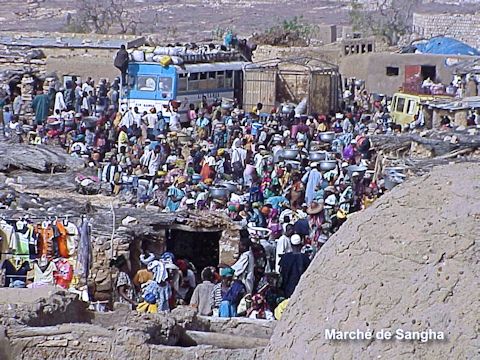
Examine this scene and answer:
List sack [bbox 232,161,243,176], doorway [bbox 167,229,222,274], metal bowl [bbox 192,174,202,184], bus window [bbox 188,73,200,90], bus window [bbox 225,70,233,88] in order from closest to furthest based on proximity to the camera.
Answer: doorway [bbox 167,229,222,274]
metal bowl [bbox 192,174,202,184]
sack [bbox 232,161,243,176]
bus window [bbox 188,73,200,90]
bus window [bbox 225,70,233,88]

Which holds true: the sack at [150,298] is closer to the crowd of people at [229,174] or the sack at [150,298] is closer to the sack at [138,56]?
the crowd of people at [229,174]

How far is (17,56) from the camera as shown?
2814cm

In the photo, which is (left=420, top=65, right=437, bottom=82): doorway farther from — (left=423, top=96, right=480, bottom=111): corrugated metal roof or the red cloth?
the red cloth

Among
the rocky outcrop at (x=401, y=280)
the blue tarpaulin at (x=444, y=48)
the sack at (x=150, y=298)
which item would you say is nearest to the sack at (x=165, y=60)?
the blue tarpaulin at (x=444, y=48)

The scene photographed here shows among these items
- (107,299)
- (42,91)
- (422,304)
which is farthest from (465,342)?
(42,91)

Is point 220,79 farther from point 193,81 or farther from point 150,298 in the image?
point 150,298

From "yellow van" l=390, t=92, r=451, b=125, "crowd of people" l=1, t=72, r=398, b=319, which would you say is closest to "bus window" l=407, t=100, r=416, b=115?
"yellow van" l=390, t=92, r=451, b=125

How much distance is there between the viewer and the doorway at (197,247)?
555 inches

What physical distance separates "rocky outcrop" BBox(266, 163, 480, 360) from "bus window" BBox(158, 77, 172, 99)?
58.9 feet

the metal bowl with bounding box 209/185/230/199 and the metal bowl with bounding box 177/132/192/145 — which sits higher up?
the metal bowl with bounding box 209/185/230/199

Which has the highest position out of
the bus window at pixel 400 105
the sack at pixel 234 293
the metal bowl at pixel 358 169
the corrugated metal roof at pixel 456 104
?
the corrugated metal roof at pixel 456 104

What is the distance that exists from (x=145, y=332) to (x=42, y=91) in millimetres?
18355

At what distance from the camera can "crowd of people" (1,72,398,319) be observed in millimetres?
12047

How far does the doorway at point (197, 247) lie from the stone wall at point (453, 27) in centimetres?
3006
